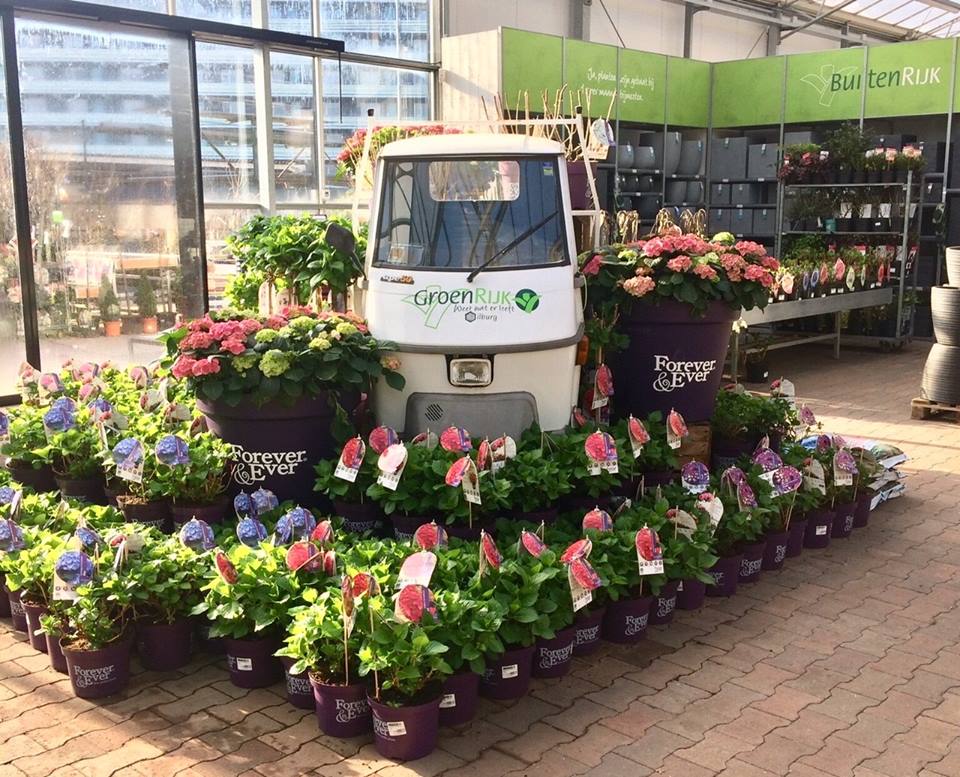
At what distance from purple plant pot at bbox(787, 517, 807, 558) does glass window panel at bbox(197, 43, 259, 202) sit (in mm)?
7210

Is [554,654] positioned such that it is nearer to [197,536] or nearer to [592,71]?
[197,536]

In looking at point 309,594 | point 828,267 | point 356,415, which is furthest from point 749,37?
point 309,594

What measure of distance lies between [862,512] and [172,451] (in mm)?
3808

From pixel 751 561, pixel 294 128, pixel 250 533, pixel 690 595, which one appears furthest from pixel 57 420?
pixel 294 128

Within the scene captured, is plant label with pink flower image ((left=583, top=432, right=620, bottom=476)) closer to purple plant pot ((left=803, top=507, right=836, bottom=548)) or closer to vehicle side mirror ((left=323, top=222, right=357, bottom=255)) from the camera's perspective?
purple plant pot ((left=803, top=507, right=836, bottom=548))

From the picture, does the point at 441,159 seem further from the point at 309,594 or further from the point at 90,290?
the point at 90,290

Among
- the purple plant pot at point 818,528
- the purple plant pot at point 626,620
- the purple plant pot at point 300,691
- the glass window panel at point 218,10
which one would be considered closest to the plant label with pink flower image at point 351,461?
the purple plant pot at point 300,691

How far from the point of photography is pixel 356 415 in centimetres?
502

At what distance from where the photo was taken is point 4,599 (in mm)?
4418

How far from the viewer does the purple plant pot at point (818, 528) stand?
17.5ft

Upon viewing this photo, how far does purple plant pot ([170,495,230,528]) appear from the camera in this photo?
451 cm

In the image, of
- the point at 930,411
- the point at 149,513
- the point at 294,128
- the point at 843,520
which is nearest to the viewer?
the point at 149,513

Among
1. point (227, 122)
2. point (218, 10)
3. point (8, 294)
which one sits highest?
point (218, 10)

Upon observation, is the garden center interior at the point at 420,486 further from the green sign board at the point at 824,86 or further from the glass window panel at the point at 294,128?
the green sign board at the point at 824,86
